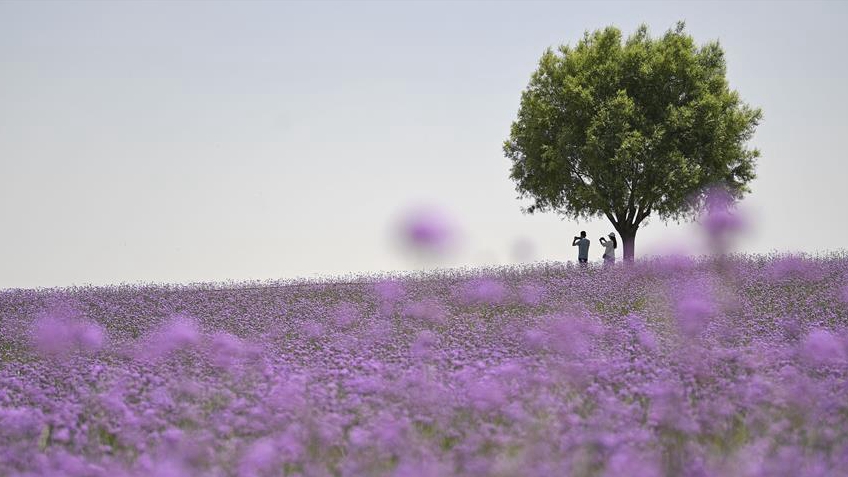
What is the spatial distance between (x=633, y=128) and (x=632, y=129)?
0.05m

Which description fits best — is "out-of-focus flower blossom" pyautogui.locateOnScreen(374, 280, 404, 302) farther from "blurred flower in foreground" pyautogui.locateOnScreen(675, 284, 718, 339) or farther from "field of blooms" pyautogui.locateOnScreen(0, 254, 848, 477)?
"blurred flower in foreground" pyautogui.locateOnScreen(675, 284, 718, 339)

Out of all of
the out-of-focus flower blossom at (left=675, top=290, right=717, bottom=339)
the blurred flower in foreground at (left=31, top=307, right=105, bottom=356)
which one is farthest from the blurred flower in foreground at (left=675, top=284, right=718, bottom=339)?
the blurred flower in foreground at (left=31, top=307, right=105, bottom=356)

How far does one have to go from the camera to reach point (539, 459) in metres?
5.43

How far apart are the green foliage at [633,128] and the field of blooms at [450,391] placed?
13.9 metres

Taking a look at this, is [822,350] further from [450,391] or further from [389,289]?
[389,289]

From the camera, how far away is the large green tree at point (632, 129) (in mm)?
26344

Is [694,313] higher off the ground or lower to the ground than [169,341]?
higher

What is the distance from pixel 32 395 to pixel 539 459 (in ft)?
16.6

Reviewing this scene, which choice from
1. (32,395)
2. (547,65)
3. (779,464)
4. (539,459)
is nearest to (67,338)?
(32,395)

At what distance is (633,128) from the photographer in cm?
2650

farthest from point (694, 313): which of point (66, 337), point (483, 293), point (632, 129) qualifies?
point (632, 129)

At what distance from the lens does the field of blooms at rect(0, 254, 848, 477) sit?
5672mm

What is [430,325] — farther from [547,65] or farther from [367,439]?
[547,65]

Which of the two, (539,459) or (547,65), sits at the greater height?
(547,65)
